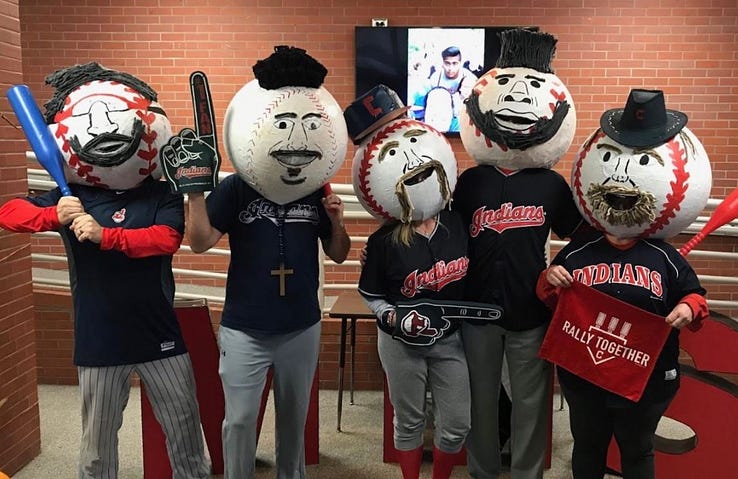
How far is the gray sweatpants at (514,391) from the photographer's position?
1.98 m

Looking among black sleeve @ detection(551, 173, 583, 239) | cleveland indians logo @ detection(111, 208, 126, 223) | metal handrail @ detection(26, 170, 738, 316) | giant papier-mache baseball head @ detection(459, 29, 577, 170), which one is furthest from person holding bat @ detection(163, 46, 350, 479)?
metal handrail @ detection(26, 170, 738, 316)

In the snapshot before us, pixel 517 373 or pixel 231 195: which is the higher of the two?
pixel 231 195

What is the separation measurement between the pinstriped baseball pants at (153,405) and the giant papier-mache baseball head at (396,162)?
832 mm

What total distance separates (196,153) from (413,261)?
0.73 meters

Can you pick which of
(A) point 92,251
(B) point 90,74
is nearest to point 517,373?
(A) point 92,251

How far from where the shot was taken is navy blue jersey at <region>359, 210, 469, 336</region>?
1917 millimetres

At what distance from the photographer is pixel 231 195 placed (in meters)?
1.89

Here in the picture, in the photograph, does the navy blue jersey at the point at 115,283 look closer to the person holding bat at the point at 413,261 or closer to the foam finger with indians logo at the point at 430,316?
the person holding bat at the point at 413,261

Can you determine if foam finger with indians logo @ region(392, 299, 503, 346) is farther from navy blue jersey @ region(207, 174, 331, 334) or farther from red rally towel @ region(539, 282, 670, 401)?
navy blue jersey @ region(207, 174, 331, 334)

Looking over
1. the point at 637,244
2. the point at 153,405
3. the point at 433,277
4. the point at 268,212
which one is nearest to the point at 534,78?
the point at 637,244

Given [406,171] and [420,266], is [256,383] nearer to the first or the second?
[420,266]

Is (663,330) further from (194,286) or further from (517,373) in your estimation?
(194,286)

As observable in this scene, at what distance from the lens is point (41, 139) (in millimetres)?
1788

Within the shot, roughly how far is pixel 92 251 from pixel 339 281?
269cm
